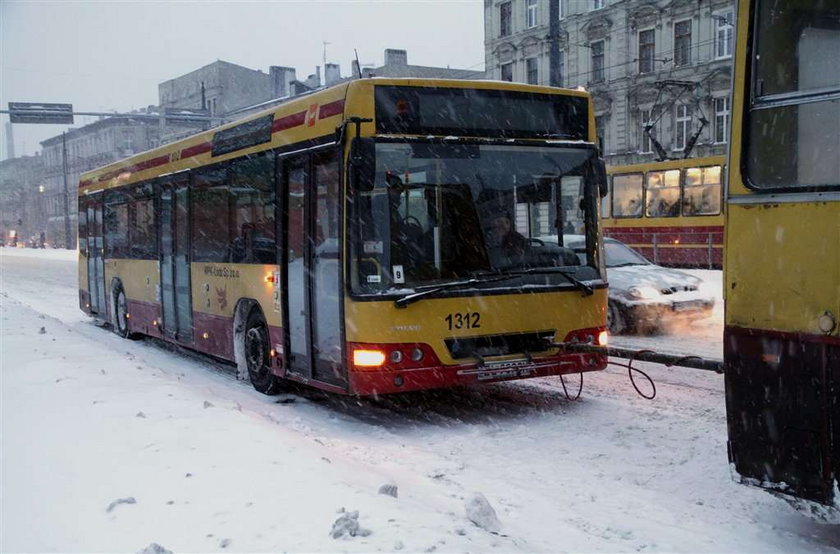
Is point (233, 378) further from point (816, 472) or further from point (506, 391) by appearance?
point (816, 472)

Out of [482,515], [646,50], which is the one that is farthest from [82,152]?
[482,515]

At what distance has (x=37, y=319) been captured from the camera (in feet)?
53.0

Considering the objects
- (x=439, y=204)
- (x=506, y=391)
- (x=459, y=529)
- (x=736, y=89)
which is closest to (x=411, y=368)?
(x=439, y=204)

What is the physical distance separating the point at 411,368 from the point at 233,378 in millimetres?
4200

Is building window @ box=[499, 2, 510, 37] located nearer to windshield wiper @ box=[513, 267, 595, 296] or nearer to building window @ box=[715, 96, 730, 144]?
building window @ box=[715, 96, 730, 144]

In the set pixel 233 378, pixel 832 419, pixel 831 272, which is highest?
pixel 831 272

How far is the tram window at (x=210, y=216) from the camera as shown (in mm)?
10289

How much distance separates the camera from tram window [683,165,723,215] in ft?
80.1

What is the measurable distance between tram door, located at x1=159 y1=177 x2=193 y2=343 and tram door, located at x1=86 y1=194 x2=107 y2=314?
4.13m

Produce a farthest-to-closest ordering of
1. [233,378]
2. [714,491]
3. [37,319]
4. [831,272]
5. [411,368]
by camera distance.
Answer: [37,319] → [233,378] → [411,368] → [714,491] → [831,272]

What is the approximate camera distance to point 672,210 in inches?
1011

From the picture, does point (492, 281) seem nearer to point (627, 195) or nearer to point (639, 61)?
point (627, 195)

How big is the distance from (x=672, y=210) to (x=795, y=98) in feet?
72.4

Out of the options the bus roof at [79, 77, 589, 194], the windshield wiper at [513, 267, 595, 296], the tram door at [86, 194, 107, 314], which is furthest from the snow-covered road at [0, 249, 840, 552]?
the tram door at [86, 194, 107, 314]
